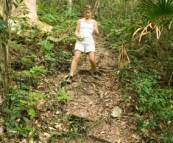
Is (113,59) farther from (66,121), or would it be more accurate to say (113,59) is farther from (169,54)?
(66,121)

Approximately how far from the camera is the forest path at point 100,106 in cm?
464

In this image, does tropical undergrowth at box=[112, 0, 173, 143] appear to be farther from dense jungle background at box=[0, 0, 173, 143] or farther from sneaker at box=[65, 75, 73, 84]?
sneaker at box=[65, 75, 73, 84]

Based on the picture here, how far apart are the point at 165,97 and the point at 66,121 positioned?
2.03 metres

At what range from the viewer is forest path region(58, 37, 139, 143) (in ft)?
15.2

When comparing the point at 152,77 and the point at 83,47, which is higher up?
the point at 83,47

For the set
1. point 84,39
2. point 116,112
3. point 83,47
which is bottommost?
point 116,112

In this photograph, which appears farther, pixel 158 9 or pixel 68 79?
pixel 68 79

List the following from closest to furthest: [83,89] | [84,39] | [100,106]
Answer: [100,106]
[83,89]
[84,39]

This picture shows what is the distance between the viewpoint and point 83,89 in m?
5.86

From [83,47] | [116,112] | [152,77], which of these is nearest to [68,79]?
[83,47]

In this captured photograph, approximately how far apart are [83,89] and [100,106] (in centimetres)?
68

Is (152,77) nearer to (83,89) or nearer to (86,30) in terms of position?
(83,89)

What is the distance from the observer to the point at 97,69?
6.77 meters

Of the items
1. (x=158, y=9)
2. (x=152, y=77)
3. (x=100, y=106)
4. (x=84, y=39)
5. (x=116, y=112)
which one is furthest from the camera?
(x=84, y=39)
